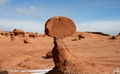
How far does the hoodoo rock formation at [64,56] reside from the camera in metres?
6.13

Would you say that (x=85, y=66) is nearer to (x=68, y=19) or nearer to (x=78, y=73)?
(x=78, y=73)

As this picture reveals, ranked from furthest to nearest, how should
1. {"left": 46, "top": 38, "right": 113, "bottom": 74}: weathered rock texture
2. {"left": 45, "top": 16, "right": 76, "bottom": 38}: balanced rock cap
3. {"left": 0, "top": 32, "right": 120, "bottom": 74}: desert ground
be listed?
{"left": 0, "top": 32, "right": 120, "bottom": 74}: desert ground, {"left": 45, "top": 16, "right": 76, "bottom": 38}: balanced rock cap, {"left": 46, "top": 38, "right": 113, "bottom": 74}: weathered rock texture

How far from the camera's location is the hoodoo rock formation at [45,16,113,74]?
6133 mm

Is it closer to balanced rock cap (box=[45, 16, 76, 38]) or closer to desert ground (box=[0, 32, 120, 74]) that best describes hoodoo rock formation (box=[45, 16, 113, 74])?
balanced rock cap (box=[45, 16, 76, 38])

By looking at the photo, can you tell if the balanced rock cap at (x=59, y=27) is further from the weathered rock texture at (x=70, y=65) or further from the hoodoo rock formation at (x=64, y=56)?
the weathered rock texture at (x=70, y=65)

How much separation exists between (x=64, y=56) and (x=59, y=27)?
3.23 ft

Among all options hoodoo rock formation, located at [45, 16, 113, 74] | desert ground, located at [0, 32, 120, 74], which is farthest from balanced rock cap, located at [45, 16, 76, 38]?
desert ground, located at [0, 32, 120, 74]

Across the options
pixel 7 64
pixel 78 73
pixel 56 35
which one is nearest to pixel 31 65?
pixel 7 64

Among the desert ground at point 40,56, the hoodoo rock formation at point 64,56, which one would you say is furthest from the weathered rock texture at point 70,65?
the desert ground at point 40,56

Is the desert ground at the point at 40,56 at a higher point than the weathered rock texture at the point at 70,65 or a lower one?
lower

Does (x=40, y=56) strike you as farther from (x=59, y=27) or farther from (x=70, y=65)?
(x=70, y=65)

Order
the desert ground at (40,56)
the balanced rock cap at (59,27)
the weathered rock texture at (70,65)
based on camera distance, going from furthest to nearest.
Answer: the desert ground at (40,56) → the balanced rock cap at (59,27) → the weathered rock texture at (70,65)

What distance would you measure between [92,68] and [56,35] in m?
1.56

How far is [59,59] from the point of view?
21.3ft
